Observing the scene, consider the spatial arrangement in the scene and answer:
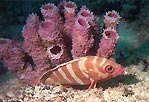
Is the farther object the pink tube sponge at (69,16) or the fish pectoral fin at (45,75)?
the pink tube sponge at (69,16)

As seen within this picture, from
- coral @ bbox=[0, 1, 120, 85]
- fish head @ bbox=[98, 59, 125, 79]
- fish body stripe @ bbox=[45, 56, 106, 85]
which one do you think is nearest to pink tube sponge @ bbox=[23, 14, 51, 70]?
coral @ bbox=[0, 1, 120, 85]

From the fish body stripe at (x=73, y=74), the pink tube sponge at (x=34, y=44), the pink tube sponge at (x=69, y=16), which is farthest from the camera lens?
the pink tube sponge at (x=69, y=16)

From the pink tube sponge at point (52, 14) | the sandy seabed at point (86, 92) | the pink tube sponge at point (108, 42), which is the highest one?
the pink tube sponge at point (52, 14)

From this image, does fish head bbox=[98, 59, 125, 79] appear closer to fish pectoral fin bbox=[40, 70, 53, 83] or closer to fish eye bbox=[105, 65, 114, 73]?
fish eye bbox=[105, 65, 114, 73]

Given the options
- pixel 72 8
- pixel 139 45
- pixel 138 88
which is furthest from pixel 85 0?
pixel 138 88

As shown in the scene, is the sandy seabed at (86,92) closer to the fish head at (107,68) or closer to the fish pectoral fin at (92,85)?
the fish pectoral fin at (92,85)

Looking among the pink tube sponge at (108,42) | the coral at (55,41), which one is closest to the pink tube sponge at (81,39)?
the coral at (55,41)

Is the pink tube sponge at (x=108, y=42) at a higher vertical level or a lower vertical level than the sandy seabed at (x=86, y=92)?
higher

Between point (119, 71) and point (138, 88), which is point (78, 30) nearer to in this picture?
point (119, 71)
